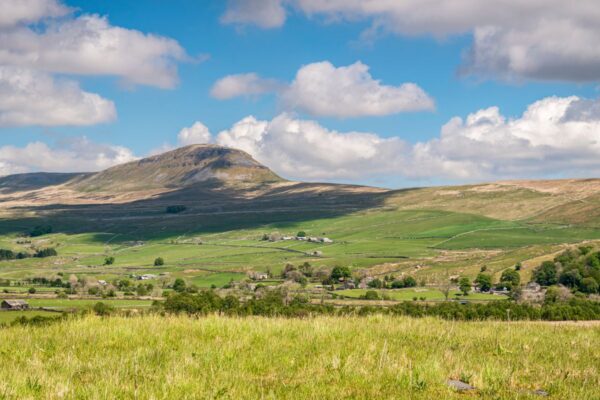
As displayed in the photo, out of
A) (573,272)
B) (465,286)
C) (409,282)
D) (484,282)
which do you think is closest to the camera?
(573,272)

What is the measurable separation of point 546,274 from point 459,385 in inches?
5754

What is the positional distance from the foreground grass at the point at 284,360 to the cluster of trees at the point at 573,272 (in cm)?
12613

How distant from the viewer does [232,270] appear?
193000mm

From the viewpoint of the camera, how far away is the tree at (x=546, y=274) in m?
143

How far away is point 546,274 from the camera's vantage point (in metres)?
146

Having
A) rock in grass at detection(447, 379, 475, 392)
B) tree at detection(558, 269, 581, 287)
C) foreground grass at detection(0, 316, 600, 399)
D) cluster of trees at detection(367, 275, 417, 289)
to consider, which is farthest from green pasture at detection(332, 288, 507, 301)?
rock in grass at detection(447, 379, 475, 392)

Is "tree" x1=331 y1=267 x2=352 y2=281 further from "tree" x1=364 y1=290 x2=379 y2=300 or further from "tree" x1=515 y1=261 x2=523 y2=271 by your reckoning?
"tree" x1=515 y1=261 x2=523 y2=271

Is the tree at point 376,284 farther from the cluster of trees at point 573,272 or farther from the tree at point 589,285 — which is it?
the tree at point 589,285

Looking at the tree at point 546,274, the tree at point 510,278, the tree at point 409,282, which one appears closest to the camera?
the tree at point 546,274

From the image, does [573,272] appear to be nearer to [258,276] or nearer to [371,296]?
[371,296]

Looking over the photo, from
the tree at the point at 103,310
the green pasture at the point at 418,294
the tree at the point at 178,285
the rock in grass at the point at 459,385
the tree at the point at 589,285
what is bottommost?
the green pasture at the point at 418,294

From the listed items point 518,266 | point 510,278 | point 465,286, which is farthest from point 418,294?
point 518,266

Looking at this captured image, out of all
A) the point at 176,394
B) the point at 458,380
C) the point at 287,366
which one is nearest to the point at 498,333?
the point at 458,380

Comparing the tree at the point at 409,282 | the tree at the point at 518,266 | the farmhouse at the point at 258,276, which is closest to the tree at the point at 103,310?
the tree at the point at 409,282
